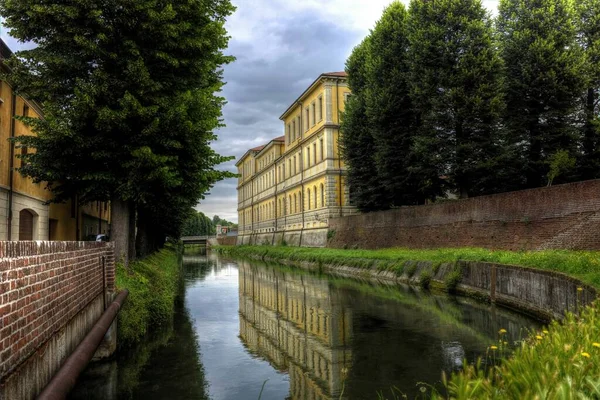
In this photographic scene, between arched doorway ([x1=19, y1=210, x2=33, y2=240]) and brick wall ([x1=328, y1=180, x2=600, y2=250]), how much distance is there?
1767cm

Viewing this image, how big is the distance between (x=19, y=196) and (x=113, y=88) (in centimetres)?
703

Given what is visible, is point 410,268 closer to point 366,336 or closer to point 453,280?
point 453,280

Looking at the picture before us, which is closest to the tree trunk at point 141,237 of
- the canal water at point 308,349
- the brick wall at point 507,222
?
the canal water at point 308,349

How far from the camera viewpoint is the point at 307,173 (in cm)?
4928

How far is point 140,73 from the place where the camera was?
1147 cm

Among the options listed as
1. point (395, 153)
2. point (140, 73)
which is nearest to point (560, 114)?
point (395, 153)

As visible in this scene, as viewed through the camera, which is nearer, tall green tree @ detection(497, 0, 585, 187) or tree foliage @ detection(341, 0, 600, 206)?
tree foliage @ detection(341, 0, 600, 206)

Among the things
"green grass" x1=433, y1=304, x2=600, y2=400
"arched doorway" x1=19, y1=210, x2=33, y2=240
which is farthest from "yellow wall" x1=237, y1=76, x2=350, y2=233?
"green grass" x1=433, y1=304, x2=600, y2=400

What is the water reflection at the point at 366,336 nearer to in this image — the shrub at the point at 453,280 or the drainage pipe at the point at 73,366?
the shrub at the point at 453,280

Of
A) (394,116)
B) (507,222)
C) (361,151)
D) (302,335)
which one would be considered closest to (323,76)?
(361,151)

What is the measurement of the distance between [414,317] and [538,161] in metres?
15.9

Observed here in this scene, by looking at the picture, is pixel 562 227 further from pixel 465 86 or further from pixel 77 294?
pixel 77 294

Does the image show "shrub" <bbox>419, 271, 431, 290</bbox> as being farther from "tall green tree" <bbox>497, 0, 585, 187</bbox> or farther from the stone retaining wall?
the stone retaining wall

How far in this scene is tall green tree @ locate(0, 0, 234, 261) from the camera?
1134cm
